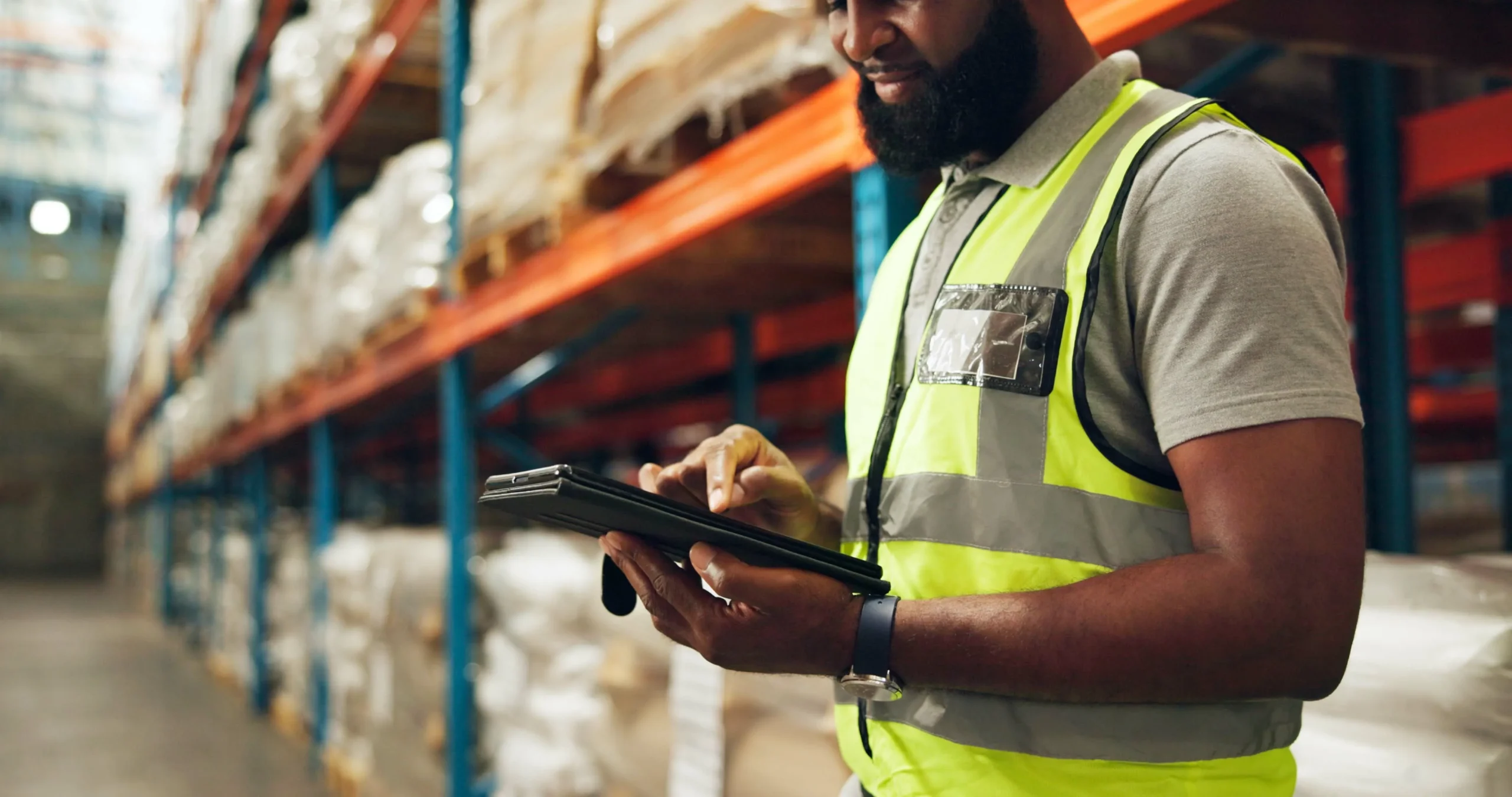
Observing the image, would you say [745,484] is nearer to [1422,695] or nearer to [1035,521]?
[1035,521]

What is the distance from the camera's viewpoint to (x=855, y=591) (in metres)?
1.21

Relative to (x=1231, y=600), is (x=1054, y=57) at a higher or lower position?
higher

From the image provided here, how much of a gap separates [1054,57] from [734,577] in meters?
0.68

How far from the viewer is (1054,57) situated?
1.25 metres

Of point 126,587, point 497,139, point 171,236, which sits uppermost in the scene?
point 171,236

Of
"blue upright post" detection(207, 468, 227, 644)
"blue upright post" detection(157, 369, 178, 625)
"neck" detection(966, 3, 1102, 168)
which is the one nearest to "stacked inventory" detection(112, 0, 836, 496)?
"neck" detection(966, 3, 1102, 168)

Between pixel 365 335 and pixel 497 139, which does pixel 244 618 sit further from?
pixel 497 139

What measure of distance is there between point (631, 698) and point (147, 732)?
563cm

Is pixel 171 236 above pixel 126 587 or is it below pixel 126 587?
above

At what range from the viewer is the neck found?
1243 mm

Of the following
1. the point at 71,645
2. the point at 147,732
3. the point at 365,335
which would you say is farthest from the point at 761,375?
the point at 71,645

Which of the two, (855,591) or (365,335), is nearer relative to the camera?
(855,591)

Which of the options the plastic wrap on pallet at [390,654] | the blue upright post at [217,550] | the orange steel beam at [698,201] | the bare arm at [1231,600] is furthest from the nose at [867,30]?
the blue upright post at [217,550]

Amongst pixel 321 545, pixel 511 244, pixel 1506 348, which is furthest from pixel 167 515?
pixel 1506 348
